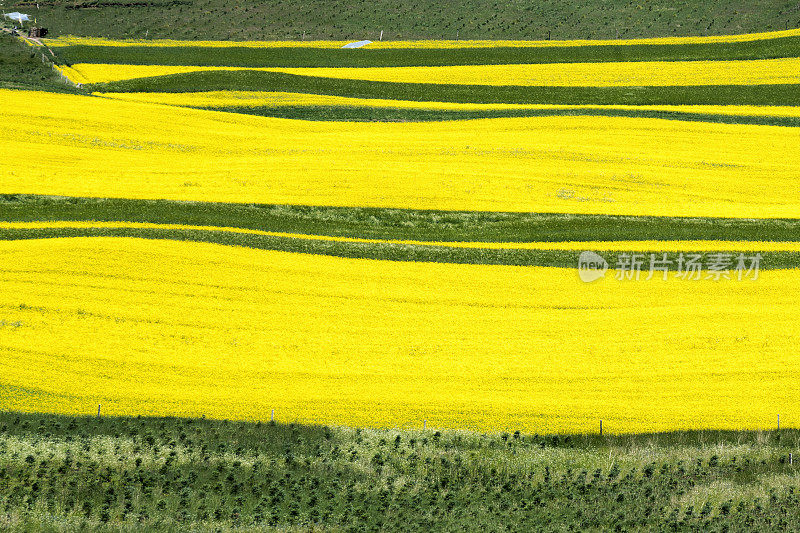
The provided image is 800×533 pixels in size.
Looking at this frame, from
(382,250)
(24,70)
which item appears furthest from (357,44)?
(382,250)

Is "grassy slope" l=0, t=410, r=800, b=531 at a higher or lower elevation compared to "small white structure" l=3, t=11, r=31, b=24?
lower

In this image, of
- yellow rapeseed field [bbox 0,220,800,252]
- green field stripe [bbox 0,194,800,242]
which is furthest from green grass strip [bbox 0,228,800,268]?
green field stripe [bbox 0,194,800,242]

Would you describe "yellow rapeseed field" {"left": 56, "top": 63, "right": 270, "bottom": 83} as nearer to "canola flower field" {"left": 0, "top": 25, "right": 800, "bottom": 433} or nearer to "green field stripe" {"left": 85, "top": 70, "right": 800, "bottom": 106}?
"canola flower field" {"left": 0, "top": 25, "right": 800, "bottom": 433}

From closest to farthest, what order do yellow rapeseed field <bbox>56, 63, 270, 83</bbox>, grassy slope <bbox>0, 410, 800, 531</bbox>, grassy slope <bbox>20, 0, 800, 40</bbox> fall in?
1. grassy slope <bbox>0, 410, 800, 531</bbox>
2. yellow rapeseed field <bbox>56, 63, 270, 83</bbox>
3. grassy slope <bbox>20, 0, 800, 40</bbox>

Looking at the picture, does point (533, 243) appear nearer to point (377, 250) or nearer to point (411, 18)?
point (377, 250)

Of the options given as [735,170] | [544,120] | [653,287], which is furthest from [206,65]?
[653,287]

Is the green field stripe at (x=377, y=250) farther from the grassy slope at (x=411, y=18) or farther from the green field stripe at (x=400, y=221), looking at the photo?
the grassy slope at (x=411, y=18)
